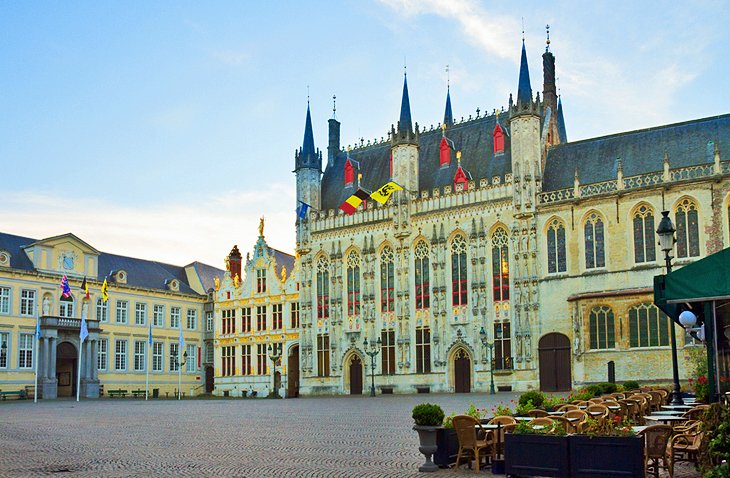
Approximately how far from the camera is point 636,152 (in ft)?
167

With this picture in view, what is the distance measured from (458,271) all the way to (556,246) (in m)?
7.10

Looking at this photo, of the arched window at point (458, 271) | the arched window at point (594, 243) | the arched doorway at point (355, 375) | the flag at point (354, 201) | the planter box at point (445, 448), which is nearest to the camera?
the planter box at point (445, 448)

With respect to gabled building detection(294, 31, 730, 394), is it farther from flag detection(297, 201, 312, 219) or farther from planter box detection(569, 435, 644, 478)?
planter box detection(569, 435, 644, 478)

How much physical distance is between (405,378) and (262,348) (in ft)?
53.3

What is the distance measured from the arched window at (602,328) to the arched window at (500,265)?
622 centimetres

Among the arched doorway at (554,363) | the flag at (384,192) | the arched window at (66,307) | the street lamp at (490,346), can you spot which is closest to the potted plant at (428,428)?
the street lamp at (490,346)

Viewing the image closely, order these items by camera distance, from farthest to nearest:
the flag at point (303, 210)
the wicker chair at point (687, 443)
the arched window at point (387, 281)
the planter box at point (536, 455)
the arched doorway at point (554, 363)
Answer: the flag at point (303, 210), the arched window at point (387, 281), the arched doorway at point (554, 363), the wicker chair at point (687, 443), the planter box at point (536, 455)

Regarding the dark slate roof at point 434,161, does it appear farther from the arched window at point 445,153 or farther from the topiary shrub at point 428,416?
the topiary shrub at point 428,416

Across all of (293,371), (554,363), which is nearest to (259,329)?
(293,371)

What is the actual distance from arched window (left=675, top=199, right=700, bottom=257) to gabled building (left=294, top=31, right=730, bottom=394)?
0.22ft

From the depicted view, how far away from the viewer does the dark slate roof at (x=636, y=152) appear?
48562 mm

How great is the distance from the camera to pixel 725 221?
45.2 metres

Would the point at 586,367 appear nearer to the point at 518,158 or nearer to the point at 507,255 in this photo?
the point at 507,255

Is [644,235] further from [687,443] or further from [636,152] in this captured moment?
[687,443]
